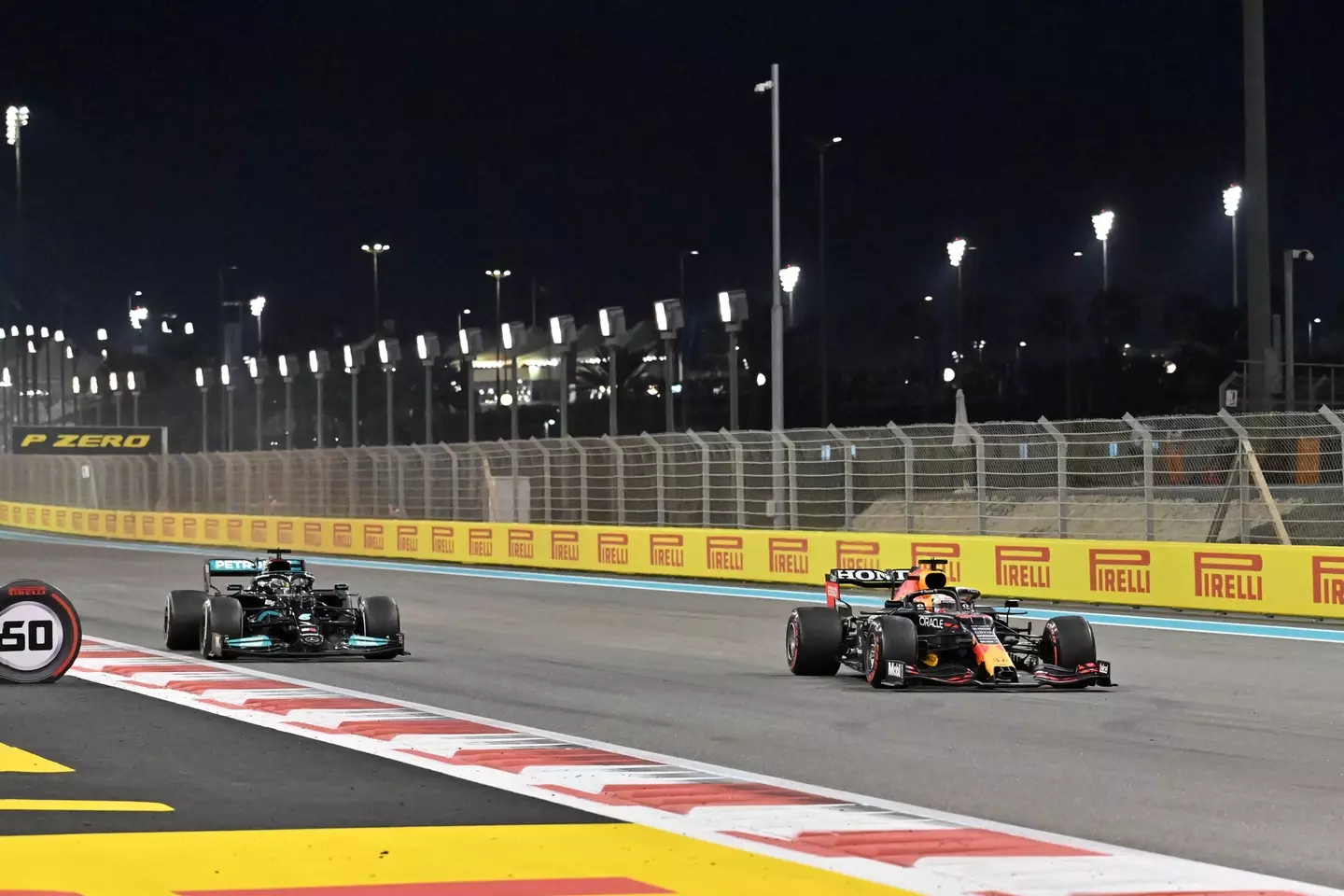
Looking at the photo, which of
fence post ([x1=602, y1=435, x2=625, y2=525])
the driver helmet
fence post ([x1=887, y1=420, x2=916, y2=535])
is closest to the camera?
the driver helmet

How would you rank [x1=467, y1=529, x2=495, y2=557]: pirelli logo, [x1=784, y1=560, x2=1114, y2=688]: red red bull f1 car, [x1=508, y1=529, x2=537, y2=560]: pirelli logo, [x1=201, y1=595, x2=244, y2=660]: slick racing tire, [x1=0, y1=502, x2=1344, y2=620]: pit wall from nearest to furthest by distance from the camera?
[x1=784, y1=560, x2=1114, y2=688]: red red bull f1 car → [x1=201, y1=595, x2=244, y2=660]: slick racing tire → [x1=0, y1=502, x2=1344, y2=620]: pit wall → [x1=508, y1=529, x2=537, y2=560]: pirelli logo → [x1=467, y1=529, x2=495, y2=557]: pirelli logo

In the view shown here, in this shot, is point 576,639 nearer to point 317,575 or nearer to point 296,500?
point 317,575

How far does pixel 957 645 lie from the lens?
40.2 feet

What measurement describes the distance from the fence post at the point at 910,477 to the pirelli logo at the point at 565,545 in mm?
7121

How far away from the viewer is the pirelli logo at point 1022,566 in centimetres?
2167

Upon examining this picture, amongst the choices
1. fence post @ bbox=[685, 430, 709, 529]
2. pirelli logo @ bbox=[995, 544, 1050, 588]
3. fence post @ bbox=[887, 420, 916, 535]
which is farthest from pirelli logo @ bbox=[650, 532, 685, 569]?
pirelli logo @ bbox=[995, 544, 1050, 588]

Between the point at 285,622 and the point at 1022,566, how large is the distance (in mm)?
10425

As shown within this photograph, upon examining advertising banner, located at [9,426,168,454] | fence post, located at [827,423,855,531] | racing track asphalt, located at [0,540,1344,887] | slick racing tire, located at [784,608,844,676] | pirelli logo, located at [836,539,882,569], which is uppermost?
advertising banner, located at [9,426,168,454]

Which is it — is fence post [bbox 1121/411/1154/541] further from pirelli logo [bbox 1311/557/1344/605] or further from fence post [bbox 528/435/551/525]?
fence post [bbox 528/435/551/525]

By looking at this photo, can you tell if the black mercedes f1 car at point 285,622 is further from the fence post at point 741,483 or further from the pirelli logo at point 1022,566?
the fence post at point 741,483

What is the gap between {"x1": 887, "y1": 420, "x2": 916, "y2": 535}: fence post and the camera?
78.9ft

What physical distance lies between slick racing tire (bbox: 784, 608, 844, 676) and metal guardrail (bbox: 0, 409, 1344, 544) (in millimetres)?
8112

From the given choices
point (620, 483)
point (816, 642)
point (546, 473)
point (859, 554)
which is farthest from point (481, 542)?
point (816, 642)

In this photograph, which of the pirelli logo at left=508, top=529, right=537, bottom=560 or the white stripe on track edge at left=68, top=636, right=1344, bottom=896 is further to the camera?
the pirelli logo at left=508, top=529, right=537, bottom=560
